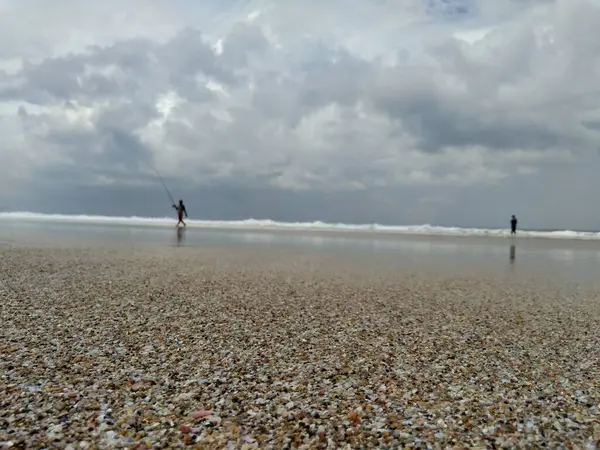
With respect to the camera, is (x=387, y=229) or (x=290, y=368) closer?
(x=290, y=368)

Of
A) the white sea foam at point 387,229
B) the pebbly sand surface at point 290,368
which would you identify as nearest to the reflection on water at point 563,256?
the pebbly sand surface at point 290,368

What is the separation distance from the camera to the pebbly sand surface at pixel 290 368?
10.9 feet

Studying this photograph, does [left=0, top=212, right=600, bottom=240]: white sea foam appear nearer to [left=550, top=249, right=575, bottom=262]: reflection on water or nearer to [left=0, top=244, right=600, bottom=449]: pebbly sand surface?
[left=550, top=249, right=575, bottom=262]: reflection on water

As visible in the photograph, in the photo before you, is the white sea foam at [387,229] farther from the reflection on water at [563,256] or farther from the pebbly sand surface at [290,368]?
the pebbly sand surface at [290,368]

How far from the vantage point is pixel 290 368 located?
4641mm

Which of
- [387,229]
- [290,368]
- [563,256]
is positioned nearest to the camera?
[290,368]

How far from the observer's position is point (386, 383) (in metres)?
4.29

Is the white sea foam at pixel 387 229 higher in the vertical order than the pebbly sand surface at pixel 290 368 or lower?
higher

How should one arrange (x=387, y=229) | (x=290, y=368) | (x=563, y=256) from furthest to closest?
(x=387, y=229) < (x=563, y=256) < (x=290, y=368)

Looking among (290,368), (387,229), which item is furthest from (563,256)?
(387,229)

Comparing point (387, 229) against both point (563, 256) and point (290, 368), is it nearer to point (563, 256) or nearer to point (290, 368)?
point (563, 256)

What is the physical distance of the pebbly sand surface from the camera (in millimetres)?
3316

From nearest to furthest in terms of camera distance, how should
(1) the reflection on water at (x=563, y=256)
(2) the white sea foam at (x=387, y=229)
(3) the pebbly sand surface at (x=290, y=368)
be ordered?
(3) the pebbly sand surface at (x=290, y=368) → (1) the reflection on water at (x=563, y=256) → (2) the white sea foam at (x=387, y=229)

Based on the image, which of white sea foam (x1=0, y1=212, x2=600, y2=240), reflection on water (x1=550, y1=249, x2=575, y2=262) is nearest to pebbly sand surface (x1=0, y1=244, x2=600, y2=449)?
reflection on water (x1=550, y1=249, x2=575, y2=262)
